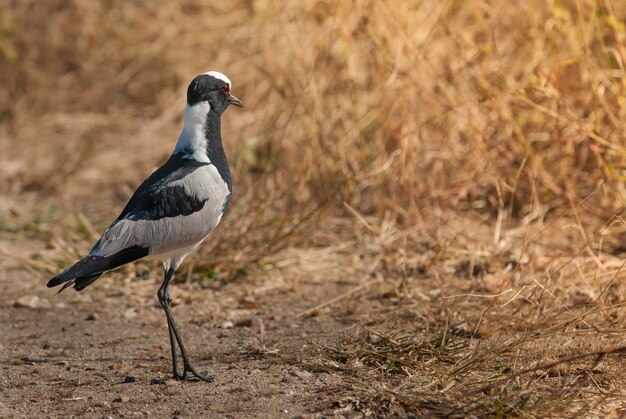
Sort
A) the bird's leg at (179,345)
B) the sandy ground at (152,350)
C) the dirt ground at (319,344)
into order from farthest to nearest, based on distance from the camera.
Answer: the bird's leg at (179,345) → the sandy ground at (152,350) → the dirt ground at (319,344)

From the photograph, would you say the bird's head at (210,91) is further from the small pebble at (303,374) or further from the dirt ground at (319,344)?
the small pebble at (303,374)

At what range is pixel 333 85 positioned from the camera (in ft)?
21.2

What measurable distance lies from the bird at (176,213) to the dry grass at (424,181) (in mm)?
707

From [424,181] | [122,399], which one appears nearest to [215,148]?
[122,399]

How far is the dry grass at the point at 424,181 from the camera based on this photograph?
4.10 meters

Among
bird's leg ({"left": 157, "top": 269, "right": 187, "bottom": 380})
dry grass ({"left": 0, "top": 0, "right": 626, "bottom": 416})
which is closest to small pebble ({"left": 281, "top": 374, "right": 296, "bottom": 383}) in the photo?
dry grass ({"left": 0, "top": 0, "right": 626, "bottom": 416})

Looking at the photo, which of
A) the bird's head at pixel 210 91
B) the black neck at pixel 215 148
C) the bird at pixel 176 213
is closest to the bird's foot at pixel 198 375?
the bird at pixel 176 213

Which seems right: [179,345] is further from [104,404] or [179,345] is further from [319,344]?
[319,344]

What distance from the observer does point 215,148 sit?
414 centimetres

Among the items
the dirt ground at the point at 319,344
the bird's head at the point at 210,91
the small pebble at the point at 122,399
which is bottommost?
the dirt ground at the point at 319,344

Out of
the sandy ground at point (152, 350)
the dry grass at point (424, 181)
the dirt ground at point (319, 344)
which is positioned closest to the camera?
the dirt ground at point (319, 344)

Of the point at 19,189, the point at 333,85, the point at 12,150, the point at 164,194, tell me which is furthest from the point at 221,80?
the point at 12,150

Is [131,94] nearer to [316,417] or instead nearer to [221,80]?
[221,80]

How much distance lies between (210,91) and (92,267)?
→ 2.98 feet
